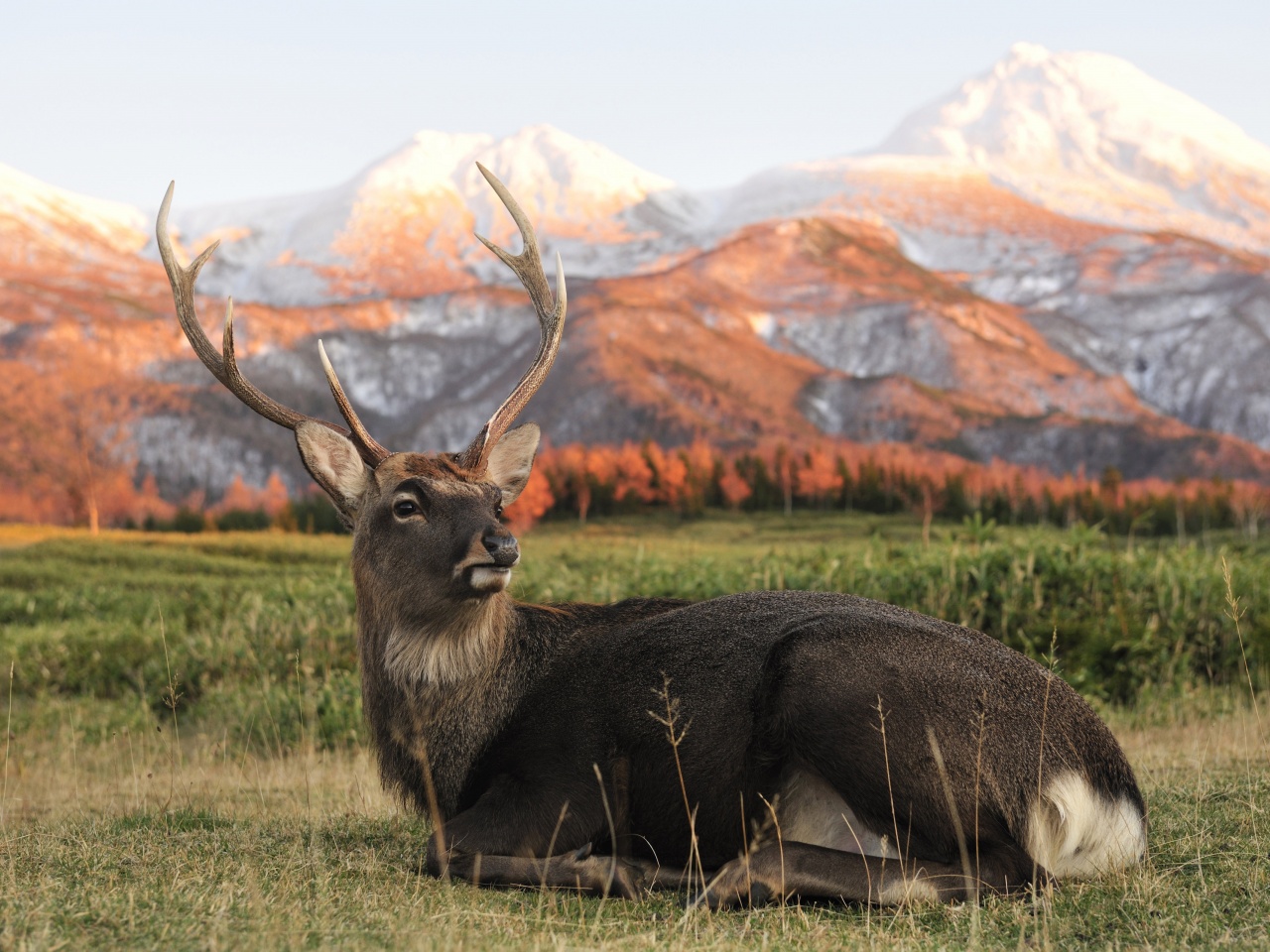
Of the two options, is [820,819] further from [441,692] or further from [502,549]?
[441,692]

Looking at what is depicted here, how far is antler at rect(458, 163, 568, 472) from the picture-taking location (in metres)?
6.09

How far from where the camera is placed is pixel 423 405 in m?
125

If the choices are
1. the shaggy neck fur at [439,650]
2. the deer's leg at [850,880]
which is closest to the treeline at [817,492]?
the shaggy neck fur at [439,650]

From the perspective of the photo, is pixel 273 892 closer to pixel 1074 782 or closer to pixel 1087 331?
pixel 1074 782

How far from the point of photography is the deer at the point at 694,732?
4488 millimetres

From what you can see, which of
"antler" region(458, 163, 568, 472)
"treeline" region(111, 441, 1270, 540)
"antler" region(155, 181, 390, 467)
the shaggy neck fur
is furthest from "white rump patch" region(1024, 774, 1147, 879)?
"treeline" region(111, 441, 1270, 540)

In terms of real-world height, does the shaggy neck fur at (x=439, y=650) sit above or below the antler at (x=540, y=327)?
below

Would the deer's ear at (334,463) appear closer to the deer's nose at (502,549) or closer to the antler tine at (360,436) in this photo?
the antler tine at (360,436)

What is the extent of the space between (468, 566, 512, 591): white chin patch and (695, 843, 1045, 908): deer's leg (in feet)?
5.13

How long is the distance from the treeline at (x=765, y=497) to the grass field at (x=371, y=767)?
1627cm

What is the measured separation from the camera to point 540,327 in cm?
668

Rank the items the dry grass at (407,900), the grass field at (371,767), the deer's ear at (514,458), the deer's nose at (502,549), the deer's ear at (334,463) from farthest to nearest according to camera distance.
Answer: the deer's ear at (514,458)
the deer's ear at (334,463)
the deer's nose at (502,549)
the grass field at (371,767)
the dry grass at (407,900)

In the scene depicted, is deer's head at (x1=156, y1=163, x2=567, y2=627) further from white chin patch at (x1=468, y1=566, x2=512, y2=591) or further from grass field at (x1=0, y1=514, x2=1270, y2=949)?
grass field at (x1=0, y1=514, x2=1270, y2=949)

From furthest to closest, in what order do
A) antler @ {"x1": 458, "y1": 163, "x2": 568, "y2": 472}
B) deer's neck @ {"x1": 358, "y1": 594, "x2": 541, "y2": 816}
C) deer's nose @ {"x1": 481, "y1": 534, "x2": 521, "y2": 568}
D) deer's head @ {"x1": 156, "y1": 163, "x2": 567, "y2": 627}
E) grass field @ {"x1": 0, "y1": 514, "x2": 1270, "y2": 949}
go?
antler @ {"x1": 458, "y1": 163, "x2": 568, "y2": 472} < deer's neck @ {"x1": 358, "y1": 594, "x2": 541, "y2": 816} < deer's head @ {"x1": 156, "y1": 163, "x2": 567, "y2": 627} < deer's nose @ {"x1": 481, "y1": 534, "x2": 521, "y2": 568} < grass field @ {"x1": 0, "y1": 514, "x2": 1270, "y2": 949}
